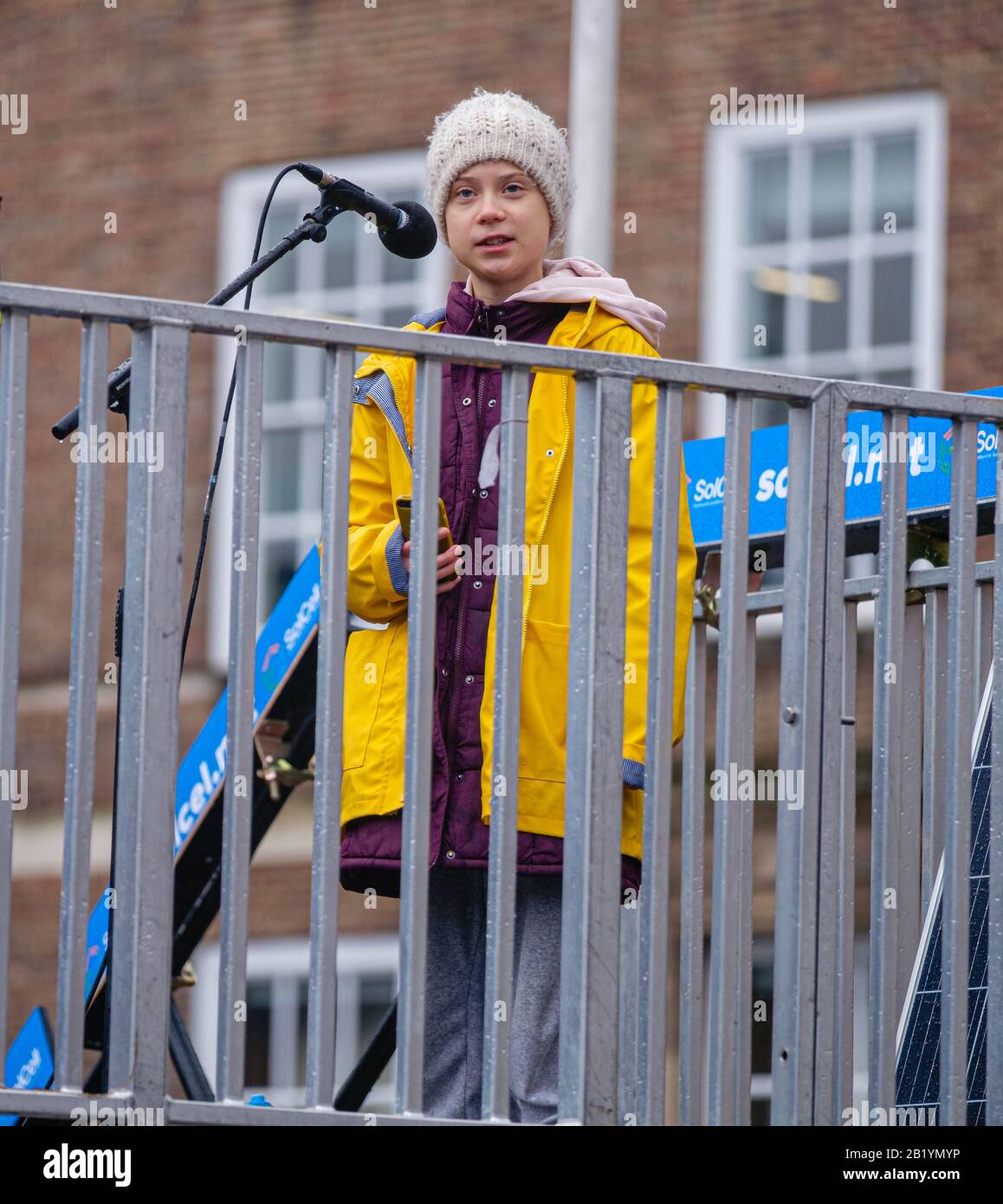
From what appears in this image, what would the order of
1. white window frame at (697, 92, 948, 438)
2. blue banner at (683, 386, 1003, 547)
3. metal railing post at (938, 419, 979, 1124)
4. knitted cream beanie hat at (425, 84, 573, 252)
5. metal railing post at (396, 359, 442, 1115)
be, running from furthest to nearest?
white window frame at (697, 92, 948, 438) → blue banner at (683, 386, 1003, 547) → knitted cream beanie hat at (425, 84, 573, 252) → metal railing post at (938, 419, 979, 1124) → metal railing post at (396, 359, 442, 1115)

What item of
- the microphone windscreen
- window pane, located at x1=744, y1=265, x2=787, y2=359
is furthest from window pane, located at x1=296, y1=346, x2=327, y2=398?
the microphone windscreen

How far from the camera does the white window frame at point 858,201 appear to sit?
1099 centimetres

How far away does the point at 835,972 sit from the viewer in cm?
358

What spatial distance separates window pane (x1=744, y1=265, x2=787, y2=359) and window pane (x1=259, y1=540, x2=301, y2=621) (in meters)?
2.74

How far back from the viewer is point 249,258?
1237 centimetres

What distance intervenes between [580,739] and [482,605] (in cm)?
42

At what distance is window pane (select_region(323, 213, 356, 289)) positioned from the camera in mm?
12508

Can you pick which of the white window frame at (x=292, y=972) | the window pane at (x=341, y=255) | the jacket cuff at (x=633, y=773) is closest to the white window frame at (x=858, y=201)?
the window pane at (x=341, y=255)

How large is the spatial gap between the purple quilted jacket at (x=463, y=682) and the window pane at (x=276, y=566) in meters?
8.50

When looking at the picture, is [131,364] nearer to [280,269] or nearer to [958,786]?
[958,786]

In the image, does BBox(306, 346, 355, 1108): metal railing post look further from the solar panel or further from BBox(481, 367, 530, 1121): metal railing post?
the solar panel

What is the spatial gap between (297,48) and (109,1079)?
10167 mm

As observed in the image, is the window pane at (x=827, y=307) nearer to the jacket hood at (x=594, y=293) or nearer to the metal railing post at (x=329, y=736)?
the jacket hood at (x=594, y=293)

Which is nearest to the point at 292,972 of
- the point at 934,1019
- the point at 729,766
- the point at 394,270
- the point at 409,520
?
the point at 394,270
